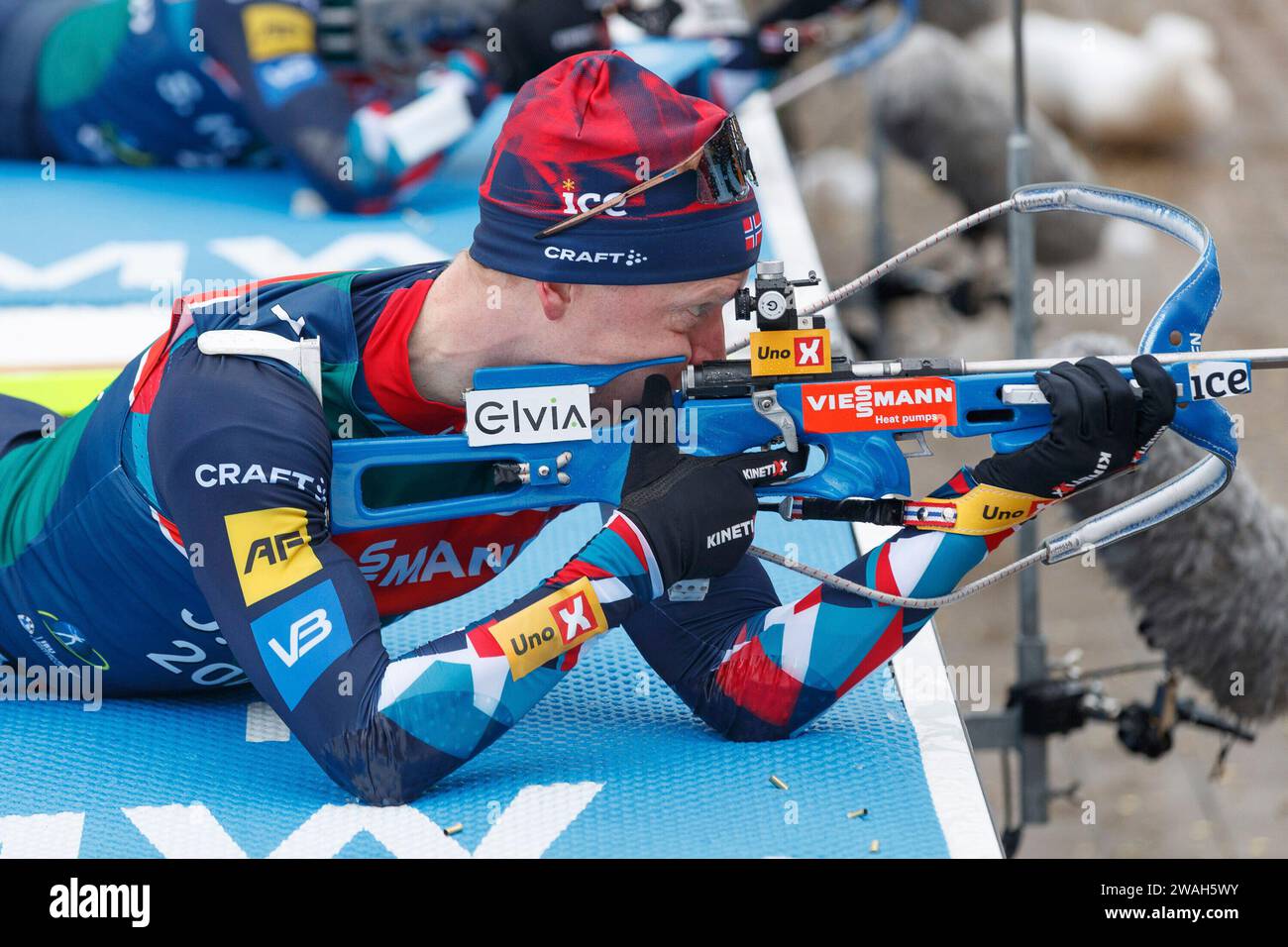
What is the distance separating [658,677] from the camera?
2.30 meters

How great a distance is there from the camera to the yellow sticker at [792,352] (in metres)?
1.89

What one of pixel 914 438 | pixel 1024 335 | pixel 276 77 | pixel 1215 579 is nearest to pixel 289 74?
pixel 276 77

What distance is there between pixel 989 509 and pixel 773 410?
0.91ft

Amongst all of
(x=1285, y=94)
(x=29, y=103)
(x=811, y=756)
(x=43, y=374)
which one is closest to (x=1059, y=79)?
(x=1285, y=94)

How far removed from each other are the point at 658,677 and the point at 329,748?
0.60 m

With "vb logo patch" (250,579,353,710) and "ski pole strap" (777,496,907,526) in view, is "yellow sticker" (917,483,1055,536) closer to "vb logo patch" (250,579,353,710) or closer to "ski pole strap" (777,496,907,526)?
"ski pole strap" (777,496,907,526)

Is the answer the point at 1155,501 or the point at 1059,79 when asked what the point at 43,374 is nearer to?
the point at 1155,501

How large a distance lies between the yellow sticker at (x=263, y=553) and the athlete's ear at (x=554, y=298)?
39 cm

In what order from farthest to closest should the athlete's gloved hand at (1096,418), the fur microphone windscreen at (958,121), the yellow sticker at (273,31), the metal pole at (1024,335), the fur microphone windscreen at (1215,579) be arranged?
1. the fur microphone windscreen at (958,121)
2. the yellow sticker at (273,31)
3. the metal pole at (1024,335)
4. the fur microphone windscreen at (1215,579)
5. the athlete's gloved hand at (1096,418)

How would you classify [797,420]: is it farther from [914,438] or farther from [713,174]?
[713,174]

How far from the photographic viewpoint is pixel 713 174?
1872 millimetres

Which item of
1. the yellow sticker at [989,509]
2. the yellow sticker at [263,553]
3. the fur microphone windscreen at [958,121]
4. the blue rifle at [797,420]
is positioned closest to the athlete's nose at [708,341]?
the blue rifle at [797,420]

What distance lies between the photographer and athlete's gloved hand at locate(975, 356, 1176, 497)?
5.77 ft

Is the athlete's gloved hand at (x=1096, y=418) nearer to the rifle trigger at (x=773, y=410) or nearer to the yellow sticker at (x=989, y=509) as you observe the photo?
the yellow sticker at (x=989, y=509)
